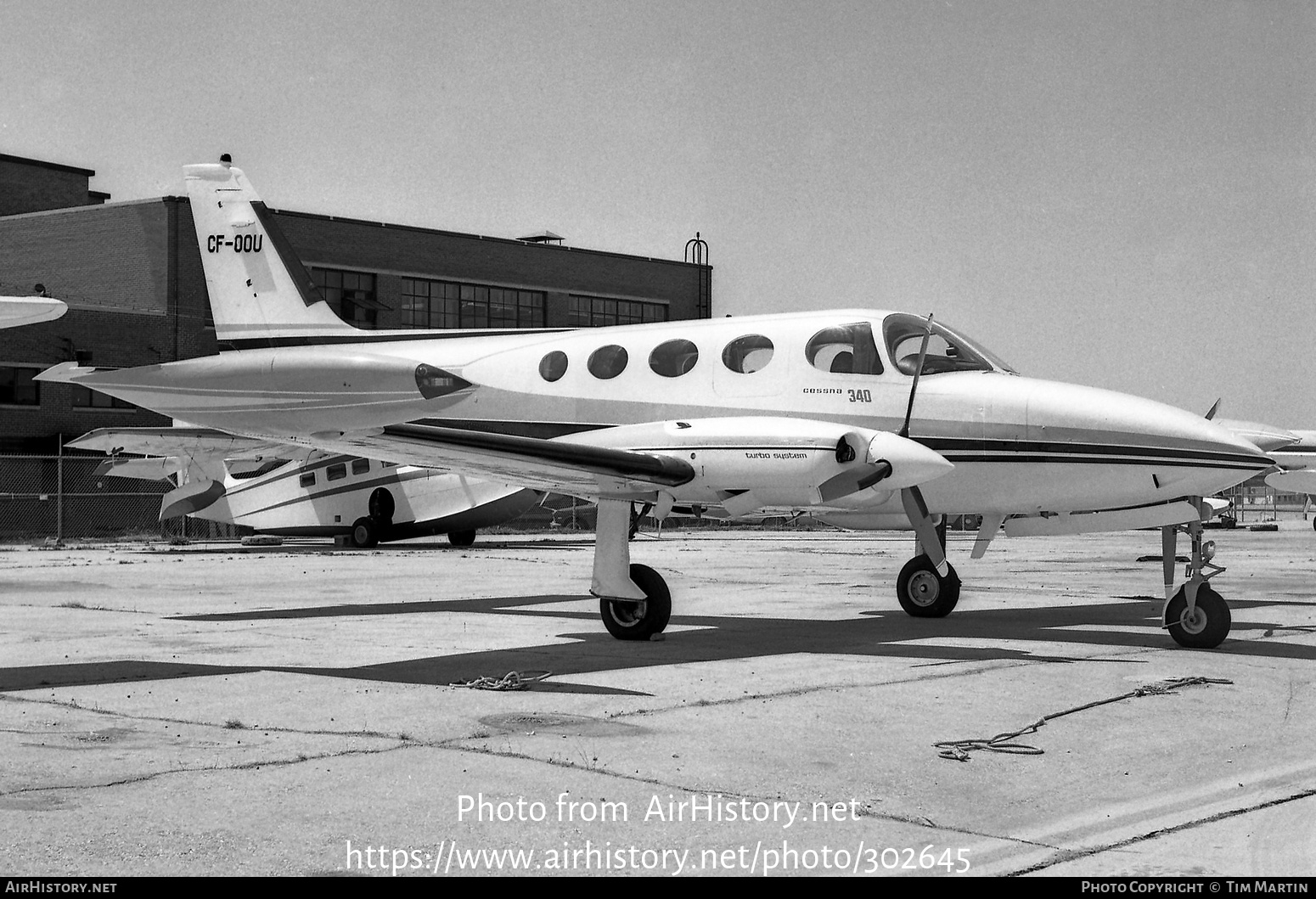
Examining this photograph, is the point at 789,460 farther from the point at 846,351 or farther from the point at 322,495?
the point at 322,495

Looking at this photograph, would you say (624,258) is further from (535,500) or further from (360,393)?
(360,393)

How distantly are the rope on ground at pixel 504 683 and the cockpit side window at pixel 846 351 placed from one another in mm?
4897

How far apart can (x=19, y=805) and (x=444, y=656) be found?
19.2 feet

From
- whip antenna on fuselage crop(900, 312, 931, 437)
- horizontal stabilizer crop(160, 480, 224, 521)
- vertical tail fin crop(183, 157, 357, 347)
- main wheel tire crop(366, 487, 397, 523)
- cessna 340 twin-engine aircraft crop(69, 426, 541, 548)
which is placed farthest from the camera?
main wheel tire crop(366, 487, 397, 523)

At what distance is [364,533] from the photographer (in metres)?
33.2

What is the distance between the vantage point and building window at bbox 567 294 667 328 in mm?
61906

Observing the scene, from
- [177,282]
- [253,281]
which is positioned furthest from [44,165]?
[253,281]

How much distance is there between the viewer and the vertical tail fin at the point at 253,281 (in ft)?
58.5

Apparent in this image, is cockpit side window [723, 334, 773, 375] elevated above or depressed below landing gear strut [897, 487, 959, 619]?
above

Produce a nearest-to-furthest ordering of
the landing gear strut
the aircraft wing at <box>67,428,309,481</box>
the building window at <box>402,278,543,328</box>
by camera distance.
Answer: the landing gear strut
the aircraft wing at <box>67,428,309,481</box>
the building window at <box>402,278,543,328</box>

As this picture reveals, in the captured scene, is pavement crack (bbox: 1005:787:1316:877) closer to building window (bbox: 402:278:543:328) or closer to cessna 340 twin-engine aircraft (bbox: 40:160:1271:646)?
cessna 340 twin-engine aircraft (bbox: 40:160:1271:646)

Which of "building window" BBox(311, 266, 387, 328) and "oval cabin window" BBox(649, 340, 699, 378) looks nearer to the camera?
"oval cabin window" BBox(649, 340, 699, 378)

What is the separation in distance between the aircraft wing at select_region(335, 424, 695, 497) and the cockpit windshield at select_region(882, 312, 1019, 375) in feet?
9.10

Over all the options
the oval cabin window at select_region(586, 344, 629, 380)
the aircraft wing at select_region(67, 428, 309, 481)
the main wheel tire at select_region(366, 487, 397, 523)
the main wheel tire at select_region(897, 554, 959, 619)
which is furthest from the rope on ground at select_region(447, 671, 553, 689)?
the main wheel tire at select_region(366, 487, 397, 523)
